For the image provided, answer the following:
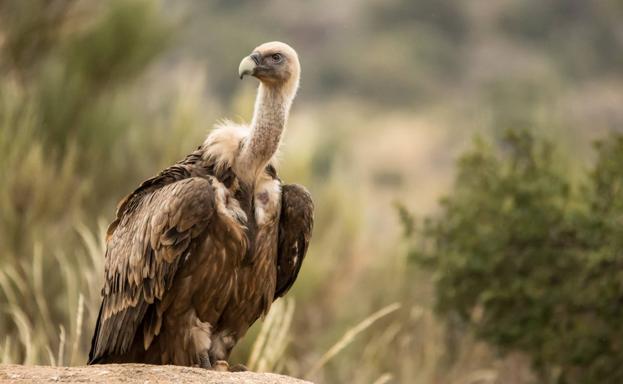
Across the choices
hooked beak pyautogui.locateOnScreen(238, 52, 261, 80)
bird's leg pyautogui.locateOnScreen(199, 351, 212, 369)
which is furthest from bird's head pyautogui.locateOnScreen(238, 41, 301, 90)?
bird's leg pyautogui.locateOnScreen(199, 351, 212, 369)

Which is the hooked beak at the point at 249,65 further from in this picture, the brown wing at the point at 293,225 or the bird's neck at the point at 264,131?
the brown wing at the point at 293,225

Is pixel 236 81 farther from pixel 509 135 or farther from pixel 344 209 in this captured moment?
pixel 509 135

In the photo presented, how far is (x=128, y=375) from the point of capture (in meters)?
5.47

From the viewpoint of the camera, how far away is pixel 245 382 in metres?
5.50

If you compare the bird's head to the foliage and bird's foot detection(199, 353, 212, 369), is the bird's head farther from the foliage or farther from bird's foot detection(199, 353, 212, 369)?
the foliage

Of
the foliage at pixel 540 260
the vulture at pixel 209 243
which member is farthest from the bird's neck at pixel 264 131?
the foliage at pixel 540 260

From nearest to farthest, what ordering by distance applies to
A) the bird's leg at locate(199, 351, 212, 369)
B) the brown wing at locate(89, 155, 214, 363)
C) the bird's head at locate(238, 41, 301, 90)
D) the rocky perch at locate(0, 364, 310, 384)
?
1. the rocky perch at locate(0, 364, 310, 384)
2. the brown wing at locate(89, 155, 214, 363)
3. the bird's leg at locate(199, 351, 212, 369)
4. the bird's head at locate(238, 41, 301, 90)


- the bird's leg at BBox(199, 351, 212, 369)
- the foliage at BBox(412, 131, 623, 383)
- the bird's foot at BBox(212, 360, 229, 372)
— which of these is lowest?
the bird's foot at BBox(212, 360, 229, 372)

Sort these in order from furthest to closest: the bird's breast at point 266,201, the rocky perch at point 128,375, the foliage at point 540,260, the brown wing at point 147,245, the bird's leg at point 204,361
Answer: the foliage at point 540,260
the bird's breast at point 266,201
the bird's leg at point 204,361
the brown wing at point 147,245
the rocky perch at point 128,375

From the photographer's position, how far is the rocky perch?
529 centimetres

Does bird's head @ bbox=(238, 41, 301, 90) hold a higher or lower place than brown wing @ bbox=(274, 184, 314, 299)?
higher

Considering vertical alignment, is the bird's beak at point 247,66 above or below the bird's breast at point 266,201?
above

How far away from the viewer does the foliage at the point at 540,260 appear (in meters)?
8.46

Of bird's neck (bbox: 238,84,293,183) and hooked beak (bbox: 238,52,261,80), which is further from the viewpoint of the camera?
bird's neck (bbox: 238,84,293,183)
